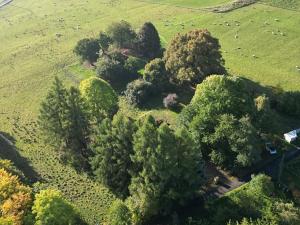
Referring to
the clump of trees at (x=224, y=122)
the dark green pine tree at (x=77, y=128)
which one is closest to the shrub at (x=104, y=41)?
the dark green pine tree at (x=77, y=128)

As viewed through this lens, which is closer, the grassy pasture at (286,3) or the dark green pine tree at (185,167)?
the dark green pine tree at (185,167)

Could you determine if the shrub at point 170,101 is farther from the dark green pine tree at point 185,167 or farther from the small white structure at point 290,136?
the dark green pine tree at point 185,167

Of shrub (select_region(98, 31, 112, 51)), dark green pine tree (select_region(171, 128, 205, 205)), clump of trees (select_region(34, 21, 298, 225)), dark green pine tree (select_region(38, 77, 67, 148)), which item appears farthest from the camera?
shrub (select_region(98, 31, 112, 51))

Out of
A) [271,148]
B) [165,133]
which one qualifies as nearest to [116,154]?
[165,133]

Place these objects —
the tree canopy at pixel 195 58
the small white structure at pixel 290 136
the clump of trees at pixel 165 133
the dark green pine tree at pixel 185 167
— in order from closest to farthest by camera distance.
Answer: the clump of trees at pixel 165 133, the dark green pine tree at pixel 185 167, the small white structure at pixel 290 136, the tree canopy at pixel 195 58

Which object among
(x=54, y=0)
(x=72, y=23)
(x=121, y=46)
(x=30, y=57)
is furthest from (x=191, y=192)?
(x=54, y=0)

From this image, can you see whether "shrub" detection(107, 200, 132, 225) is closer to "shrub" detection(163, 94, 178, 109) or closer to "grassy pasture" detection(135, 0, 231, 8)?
"shrub" detection(163, 94, 178, 109)

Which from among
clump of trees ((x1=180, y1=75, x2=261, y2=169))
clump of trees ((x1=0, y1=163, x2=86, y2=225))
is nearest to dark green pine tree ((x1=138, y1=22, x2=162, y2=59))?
clump of trees ((x1=180, y1=75, x2=261, y2=169))

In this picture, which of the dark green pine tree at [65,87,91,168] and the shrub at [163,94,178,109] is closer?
the dark green pine tree at [65,87,91,168]
